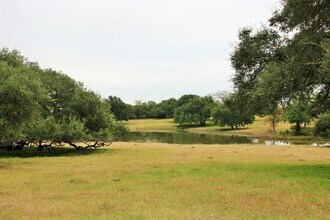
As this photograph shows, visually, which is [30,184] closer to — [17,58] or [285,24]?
[285,24]

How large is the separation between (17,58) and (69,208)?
32.6 m

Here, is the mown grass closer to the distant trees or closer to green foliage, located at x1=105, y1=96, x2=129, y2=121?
the distant trees

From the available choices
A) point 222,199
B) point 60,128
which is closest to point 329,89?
point 222,199

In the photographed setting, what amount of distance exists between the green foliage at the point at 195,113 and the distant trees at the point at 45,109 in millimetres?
106662

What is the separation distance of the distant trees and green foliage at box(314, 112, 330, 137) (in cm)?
4606

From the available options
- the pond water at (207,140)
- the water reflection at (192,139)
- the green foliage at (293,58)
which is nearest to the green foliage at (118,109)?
the water reflection at (192,139)

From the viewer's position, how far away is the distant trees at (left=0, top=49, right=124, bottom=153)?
30219 millimetres

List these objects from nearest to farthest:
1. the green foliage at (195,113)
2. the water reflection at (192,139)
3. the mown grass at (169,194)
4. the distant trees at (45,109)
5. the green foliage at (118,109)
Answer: the mown grass at (169,194)
the distant trees at (45,109)
the water reflection at (192,139)
the green foliage at (195,113)
the green foliage at (118,109)

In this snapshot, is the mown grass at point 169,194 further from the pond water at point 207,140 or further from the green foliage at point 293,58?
the pond water at point 207,140

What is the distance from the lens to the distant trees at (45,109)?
3022 cm

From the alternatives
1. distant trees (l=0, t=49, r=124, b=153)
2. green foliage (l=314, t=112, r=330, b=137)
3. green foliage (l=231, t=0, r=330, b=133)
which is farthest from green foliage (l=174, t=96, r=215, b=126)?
green foliage (l=231, t=0, r=330, b=133)

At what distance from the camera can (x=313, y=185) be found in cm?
1758

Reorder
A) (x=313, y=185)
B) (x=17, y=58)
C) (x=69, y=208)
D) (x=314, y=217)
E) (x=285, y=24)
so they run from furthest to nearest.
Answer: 1. (x=17, y=58)
2. (x=285, y=24)
3. (x=313, y=185)
4. (x=69, y=208)
5. (x=314, y=217)

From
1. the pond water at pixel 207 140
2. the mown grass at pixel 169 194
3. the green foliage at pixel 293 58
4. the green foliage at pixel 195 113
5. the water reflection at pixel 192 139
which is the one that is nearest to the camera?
the mown grass at pixel 169 194
